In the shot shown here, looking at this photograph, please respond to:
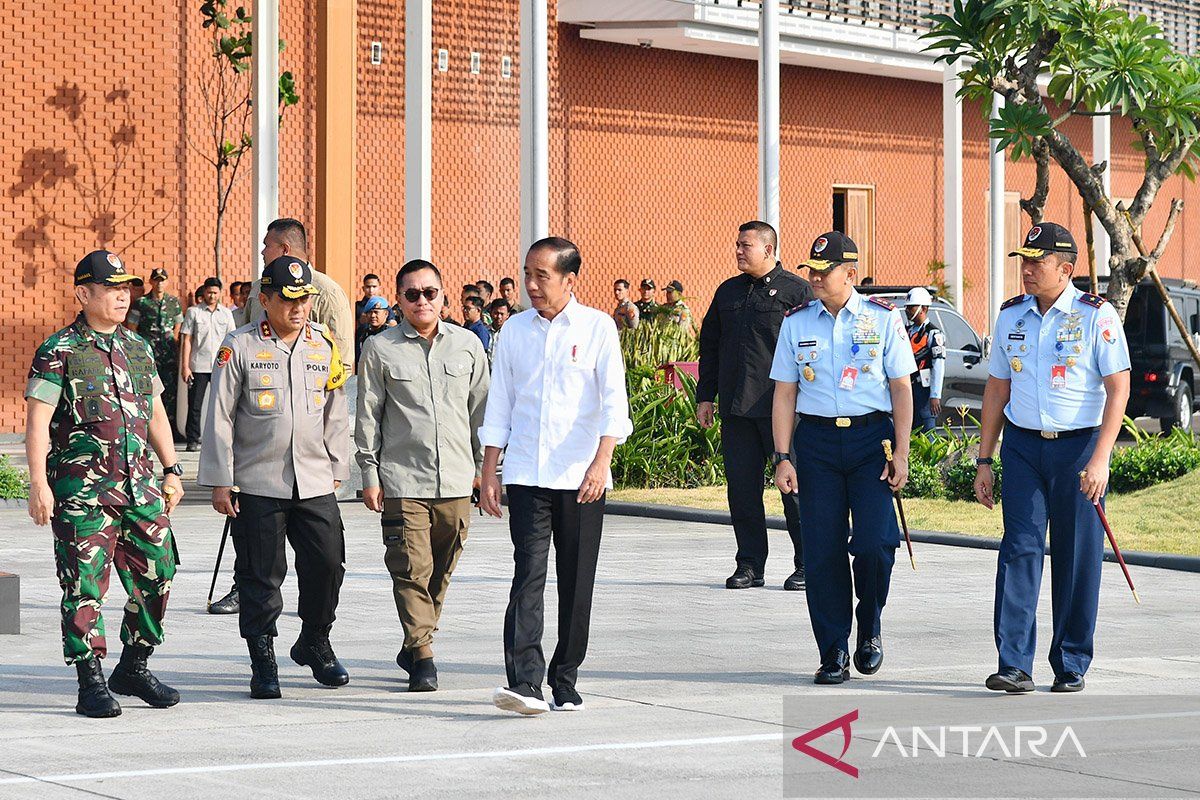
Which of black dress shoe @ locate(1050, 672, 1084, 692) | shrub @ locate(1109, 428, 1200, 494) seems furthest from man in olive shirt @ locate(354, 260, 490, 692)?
shrub @ locate(1109, 428, 1200, 494)

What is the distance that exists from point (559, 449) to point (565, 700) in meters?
0.99

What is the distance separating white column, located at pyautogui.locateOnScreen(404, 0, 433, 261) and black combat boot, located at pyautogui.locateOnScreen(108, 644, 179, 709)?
14551mm

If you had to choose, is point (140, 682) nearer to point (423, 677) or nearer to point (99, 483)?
point (99, 483)

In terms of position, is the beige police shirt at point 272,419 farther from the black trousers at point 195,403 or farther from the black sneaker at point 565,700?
the black trousers at point 195,403

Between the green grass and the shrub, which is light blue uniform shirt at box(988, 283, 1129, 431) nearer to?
the green grass

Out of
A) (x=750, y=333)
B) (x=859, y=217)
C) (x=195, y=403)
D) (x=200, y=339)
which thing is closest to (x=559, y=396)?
(x=750, y=333)

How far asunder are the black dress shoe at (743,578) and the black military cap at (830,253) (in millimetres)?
3618

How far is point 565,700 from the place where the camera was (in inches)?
323

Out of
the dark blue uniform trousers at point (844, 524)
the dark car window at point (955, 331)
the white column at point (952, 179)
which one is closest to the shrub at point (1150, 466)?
the dark car window at point (955, 331)

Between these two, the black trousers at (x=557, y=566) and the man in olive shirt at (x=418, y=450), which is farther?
the man in olive shirt at (x=418, y=450)

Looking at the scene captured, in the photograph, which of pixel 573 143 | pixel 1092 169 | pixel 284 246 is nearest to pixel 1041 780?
pixel 284 246

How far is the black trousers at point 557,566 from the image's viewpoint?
8141 mm

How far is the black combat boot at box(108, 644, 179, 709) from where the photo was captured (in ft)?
27.1

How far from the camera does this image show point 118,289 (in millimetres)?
8375
